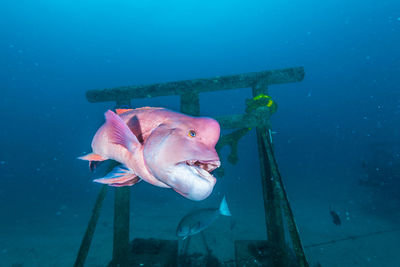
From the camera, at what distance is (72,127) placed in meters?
93.4

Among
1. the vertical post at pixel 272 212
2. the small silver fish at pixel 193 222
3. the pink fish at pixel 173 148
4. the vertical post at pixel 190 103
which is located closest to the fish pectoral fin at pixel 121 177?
the pink fish at pixel 173 148

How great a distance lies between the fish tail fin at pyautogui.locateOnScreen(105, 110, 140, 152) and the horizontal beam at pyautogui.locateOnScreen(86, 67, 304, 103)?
9.02 ft

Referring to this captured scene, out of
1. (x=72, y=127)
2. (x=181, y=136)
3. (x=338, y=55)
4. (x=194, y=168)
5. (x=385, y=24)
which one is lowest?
(x=194, y=168)

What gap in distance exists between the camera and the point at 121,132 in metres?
1.35

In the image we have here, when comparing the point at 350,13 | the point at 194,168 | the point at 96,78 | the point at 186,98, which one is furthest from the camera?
the point at 96,78

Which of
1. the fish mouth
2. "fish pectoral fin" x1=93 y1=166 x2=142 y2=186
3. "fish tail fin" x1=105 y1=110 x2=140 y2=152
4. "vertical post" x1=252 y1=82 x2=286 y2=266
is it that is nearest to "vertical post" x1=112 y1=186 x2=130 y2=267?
"fish pectoral fin" x1=93 y1=166 x2=142 y2=186

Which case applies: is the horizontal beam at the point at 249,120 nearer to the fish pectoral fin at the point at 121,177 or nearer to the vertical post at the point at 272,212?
the vertical post at the point at 272,212

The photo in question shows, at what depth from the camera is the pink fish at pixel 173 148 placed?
1121mm

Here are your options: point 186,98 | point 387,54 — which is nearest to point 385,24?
point 387,54

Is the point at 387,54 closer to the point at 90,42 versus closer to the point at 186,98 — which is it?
the point at 186,98

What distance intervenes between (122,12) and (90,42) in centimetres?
2820

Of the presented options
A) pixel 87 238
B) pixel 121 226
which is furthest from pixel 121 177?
pixel 121 226

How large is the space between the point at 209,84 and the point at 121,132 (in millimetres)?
2894

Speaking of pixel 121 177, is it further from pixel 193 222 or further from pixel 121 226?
pixel 121 226
